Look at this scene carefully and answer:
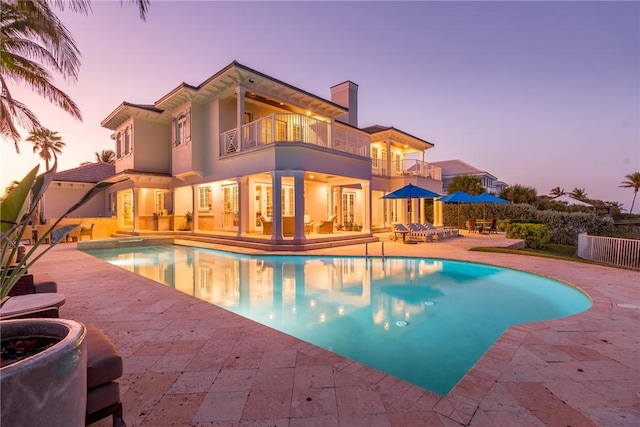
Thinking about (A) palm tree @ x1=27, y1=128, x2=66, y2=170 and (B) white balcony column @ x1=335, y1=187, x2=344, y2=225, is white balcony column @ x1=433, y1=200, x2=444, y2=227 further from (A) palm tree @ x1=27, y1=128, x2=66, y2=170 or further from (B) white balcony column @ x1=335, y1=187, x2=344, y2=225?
(A) palm tree @ x1=27, y1=128, x2=66, y2=170

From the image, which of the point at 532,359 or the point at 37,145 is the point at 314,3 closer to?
the point at 532,359

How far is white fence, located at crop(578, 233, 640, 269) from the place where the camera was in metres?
10.3

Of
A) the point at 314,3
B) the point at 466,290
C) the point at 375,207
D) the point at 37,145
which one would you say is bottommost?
the point at 466,290

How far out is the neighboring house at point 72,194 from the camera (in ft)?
73.0

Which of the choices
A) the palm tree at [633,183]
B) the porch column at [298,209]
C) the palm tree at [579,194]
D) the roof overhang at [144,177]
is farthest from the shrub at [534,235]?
the palm tree at [633,183]

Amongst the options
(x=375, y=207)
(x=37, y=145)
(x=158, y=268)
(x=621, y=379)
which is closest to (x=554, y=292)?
(x=621, y=379)

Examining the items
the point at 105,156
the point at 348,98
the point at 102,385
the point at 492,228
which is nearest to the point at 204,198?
the point at 348,98

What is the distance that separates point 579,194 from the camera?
5459 cm

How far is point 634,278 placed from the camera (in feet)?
23.4

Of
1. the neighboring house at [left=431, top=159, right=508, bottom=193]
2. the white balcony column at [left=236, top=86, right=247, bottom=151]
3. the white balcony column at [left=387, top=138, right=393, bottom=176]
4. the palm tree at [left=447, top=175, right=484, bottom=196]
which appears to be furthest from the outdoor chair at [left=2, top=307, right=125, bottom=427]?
the neighboring house at [left=431, top=159, right=508, bottom=193]

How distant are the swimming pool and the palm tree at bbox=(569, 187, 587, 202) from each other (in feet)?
196

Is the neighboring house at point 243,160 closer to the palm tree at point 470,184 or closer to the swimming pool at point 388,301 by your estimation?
the swimming pool at point 388,301

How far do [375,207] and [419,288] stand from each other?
15305 mm

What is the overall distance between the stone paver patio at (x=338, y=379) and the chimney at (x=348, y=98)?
65.1 ft
